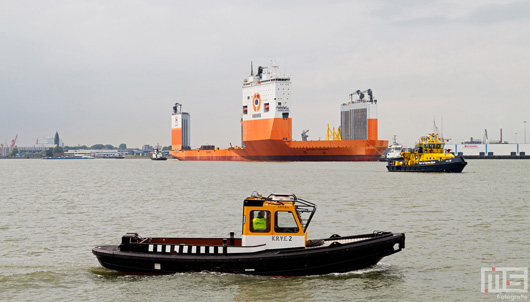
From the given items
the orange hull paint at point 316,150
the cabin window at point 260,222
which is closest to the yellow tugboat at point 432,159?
the orange hull paint at point 316,150

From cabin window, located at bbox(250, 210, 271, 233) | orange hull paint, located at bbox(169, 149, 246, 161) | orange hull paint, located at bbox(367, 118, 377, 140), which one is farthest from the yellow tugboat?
orange hull paint, located at bbox(169, 149, 246, 161)

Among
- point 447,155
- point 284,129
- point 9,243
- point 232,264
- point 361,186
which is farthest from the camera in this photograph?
point 284,129

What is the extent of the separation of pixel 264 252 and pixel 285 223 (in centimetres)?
94

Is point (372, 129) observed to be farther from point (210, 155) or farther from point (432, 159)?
point (432, 159)

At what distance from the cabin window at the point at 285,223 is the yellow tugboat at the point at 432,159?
53791mm

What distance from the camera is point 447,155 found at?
66.6 meters

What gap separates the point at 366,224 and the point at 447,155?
44515mm

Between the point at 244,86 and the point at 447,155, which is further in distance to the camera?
the point at 244,86

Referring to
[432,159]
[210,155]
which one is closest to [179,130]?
[210,155]

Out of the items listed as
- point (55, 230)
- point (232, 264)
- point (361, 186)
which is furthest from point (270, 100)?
point (232, 264)

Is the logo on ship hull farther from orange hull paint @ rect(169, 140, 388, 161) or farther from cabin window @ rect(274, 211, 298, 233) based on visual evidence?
cabin window @ rect(274, 211, 298, 233)

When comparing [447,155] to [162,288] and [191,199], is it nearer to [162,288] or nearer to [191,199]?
[191,199]

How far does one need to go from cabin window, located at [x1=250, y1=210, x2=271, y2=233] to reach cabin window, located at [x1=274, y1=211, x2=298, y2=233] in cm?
19

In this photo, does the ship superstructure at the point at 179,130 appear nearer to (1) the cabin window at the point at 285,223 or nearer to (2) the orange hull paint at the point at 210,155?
(2) the orange hull paint at the point at 210,155
